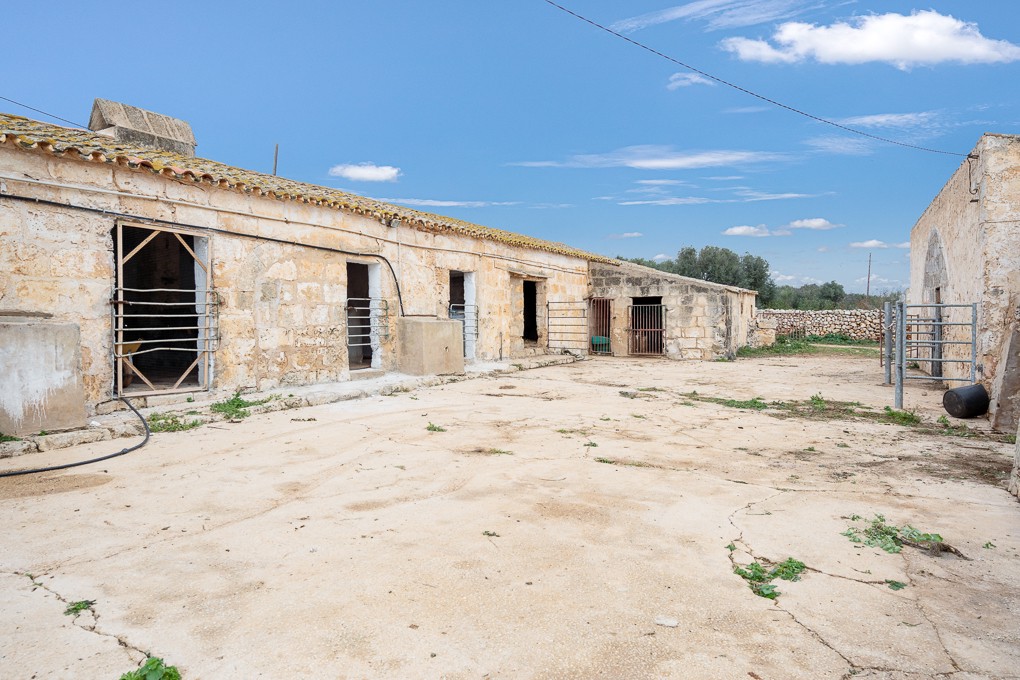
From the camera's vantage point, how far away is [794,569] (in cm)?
319

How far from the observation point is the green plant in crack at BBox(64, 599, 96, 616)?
8.98 feet

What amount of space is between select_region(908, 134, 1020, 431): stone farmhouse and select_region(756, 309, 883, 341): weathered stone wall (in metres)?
16.0

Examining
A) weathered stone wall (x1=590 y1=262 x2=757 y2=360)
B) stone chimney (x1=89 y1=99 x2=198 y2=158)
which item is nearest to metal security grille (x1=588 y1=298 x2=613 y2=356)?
weathered stone wall (x1=590 y1=262 x2=757 y2=360)

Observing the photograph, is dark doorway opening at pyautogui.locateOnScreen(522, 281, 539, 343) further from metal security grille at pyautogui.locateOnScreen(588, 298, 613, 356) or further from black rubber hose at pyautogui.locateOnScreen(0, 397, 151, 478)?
black rubber hose at pyautogui.locateOnScreen(0, 397, 151, 478)

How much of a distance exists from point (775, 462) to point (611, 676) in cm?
412

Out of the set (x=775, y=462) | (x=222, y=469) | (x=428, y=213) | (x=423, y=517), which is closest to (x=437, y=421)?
(x=222, y=469)

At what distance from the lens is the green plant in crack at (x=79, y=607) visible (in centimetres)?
274

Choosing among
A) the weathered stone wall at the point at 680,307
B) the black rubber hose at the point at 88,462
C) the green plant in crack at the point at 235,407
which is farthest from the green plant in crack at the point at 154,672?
the weathered stone wall at the point at 680,307

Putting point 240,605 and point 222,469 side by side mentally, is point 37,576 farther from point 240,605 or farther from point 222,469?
point 222,469

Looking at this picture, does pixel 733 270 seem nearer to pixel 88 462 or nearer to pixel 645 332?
pixel 645 332

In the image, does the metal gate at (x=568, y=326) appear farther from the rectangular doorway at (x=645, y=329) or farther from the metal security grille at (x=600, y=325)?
the rectangular doorway at (x=645, y=329)

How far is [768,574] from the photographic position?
3.15 m

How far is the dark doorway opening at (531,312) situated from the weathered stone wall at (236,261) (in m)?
4.39

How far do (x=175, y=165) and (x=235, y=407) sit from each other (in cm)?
366
